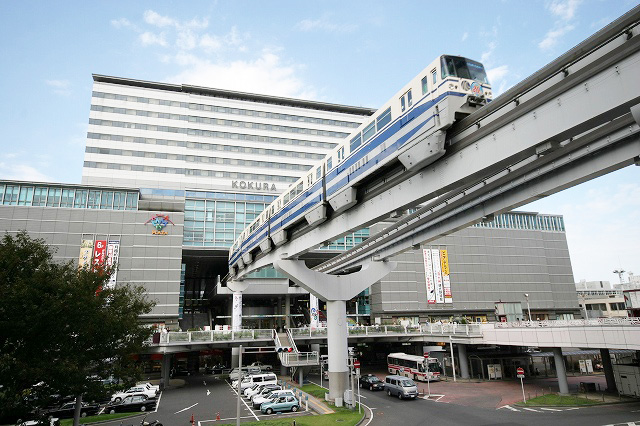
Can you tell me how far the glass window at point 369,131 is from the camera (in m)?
21.2

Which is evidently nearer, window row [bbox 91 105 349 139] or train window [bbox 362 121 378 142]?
train window [bbox 362 121 378 142]

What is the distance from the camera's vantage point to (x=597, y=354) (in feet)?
156

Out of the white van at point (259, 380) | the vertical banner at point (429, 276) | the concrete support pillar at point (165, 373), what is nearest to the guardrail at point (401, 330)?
the white van at point (259, 380)

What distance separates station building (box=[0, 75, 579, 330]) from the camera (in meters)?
55.5

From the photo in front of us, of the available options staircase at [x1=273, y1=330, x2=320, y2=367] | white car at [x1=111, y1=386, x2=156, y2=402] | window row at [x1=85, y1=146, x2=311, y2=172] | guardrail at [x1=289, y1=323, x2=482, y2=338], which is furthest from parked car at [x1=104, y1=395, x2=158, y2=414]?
window row at [x1=85, y1=146, x2=311, y2=172]

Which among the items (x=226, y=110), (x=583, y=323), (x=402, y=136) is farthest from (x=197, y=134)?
(x=583, y=323)

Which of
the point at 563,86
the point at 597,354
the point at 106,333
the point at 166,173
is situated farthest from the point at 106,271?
the point at 597,354

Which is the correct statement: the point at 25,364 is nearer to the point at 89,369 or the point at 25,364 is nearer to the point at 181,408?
the point at 89,369

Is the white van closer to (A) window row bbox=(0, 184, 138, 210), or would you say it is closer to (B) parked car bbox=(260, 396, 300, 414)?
(B) parked car bbox=(260, 396, 300, 414)

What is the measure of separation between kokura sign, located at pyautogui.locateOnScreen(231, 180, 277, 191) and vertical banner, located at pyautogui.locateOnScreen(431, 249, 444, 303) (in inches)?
1207

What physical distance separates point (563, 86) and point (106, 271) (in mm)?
25951

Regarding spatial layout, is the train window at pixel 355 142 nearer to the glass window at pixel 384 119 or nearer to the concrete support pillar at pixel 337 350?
the glass window at pixel 384 119

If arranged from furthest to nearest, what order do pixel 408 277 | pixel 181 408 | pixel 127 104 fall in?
pixel 127 104 → pixel 408 277 → pixel 181 408

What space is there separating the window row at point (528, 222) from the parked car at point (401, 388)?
1913 inches
